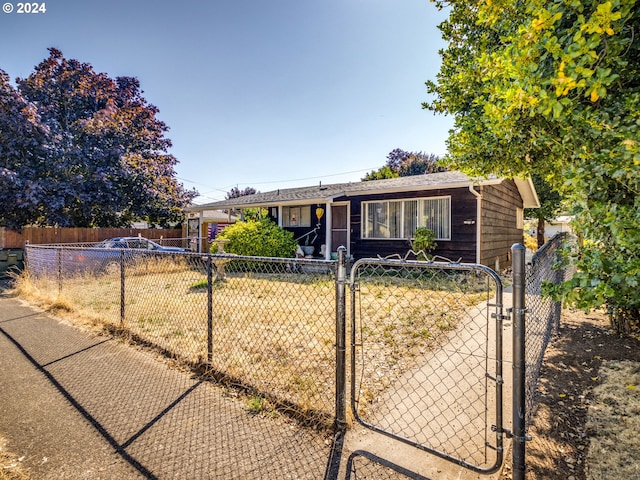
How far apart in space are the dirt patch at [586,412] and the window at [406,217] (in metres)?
6.08

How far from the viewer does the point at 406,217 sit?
11008 millimetres

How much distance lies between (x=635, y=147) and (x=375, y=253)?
9898 millimetres

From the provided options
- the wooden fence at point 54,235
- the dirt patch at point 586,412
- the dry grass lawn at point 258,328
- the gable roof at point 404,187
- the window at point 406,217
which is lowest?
the dirt patch at point 586,412

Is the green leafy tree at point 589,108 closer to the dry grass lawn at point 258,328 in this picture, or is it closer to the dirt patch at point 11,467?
the dry grass lawn at point 258,328

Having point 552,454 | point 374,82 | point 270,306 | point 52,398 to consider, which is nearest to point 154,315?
point 270,306

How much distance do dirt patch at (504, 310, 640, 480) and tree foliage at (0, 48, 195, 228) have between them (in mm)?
17202

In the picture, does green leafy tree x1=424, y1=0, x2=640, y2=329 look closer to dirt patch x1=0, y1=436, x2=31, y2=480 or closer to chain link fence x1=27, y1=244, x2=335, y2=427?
chain link fence x1=27, y1=244, x2=335, y2=427

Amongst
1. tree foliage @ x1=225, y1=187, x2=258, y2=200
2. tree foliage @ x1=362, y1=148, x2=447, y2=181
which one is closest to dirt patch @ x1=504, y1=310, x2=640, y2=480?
tree foliage @ x1=362, y1=148, x2=447, y2=181

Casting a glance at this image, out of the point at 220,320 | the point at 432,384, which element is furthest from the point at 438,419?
the point at 220,320

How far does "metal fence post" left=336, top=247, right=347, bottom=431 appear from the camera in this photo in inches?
88.3

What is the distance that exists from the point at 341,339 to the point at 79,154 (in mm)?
17885

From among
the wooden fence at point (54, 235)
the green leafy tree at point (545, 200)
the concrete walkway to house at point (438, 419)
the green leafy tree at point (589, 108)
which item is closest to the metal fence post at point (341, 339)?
the concrete walkway to house at point (438, 419)

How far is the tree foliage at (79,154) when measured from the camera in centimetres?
1289

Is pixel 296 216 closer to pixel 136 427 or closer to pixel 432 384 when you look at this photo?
pixel 432 384
